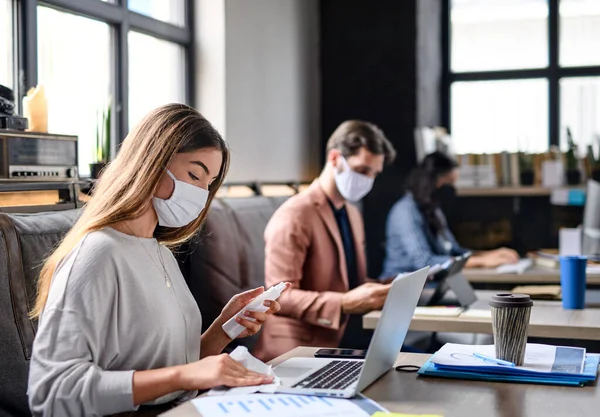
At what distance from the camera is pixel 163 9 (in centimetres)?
401

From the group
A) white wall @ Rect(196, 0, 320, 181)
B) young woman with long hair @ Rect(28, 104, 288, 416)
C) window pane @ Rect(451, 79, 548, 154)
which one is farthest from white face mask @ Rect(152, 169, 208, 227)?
window pane @ Rect(451, 79, 548, 154)

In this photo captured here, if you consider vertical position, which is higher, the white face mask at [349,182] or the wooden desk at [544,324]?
the white face mask at [349,182]

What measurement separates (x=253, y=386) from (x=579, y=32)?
493 centimetres

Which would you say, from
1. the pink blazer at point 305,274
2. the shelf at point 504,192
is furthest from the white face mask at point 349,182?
the shelf at point 504,192

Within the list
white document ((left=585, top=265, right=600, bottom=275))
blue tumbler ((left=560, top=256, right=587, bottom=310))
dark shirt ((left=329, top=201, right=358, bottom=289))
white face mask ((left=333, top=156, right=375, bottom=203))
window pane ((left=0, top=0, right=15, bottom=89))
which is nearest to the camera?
blue tumbler ((left=560, top=256, right=587, bottom=310))

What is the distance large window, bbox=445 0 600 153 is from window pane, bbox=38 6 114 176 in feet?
10.3

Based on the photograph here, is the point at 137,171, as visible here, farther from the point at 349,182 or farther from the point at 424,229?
the point at 424,229

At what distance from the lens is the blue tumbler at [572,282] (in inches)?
107

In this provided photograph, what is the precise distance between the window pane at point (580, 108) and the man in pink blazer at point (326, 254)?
8.49 ft

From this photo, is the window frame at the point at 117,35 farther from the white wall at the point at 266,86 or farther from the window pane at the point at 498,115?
the window pane at the point at 498,115

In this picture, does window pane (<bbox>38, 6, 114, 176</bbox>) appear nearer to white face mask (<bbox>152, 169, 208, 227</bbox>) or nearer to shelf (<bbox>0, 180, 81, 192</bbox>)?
shelf (<bbox>0, 180, 81, 192</bbox>)

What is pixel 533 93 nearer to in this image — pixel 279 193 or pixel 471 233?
pixel 471 233

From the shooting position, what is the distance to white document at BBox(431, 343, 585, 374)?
65.9 inches

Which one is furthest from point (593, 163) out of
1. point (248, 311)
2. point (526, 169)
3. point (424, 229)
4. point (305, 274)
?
point (248, 311)
